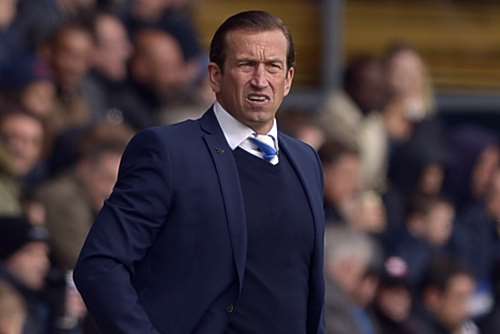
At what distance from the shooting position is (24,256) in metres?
7.26

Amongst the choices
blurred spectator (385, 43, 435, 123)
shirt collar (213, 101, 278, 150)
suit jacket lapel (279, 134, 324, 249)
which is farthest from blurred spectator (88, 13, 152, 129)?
shirt collar (213, 101, 278, 150)

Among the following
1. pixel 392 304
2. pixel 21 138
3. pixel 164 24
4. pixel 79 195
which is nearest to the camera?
pixel 79 195

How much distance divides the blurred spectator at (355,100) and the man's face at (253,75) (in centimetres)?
565

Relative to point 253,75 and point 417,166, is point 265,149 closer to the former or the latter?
Result: point 253,75

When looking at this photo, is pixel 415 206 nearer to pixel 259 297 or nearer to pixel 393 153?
pixel 393 153

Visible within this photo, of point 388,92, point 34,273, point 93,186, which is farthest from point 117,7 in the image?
point 34,273

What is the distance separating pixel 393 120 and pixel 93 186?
351 cm

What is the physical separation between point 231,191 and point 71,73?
16.0ft

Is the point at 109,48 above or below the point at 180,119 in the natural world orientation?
above

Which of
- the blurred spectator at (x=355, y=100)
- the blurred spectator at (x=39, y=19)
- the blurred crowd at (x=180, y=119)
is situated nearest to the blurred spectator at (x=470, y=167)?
the blurred crowd at (x=180, y=119)

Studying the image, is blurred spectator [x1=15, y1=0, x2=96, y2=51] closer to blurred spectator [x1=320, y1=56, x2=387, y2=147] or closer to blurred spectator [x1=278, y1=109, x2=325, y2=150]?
blurred spectator [x1=278, y1=109, x2=325, y2=150]

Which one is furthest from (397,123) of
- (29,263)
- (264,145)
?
(264,145)

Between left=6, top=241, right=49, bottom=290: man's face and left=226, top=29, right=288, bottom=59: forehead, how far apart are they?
304 cm

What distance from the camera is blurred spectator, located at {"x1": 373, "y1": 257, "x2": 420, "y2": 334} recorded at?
28.9ft
